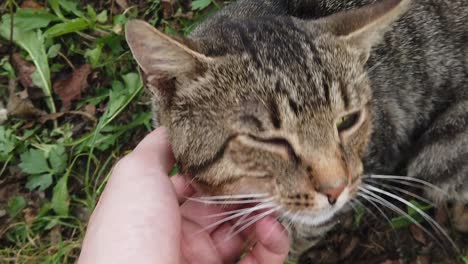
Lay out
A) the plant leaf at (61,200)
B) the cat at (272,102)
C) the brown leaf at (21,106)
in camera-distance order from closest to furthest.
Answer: the cat at (272,102) → the plant leaf at (61,200) → the brown leaf at (21,106)

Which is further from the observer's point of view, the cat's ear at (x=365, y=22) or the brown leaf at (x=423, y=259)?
the brown leaf at (x=423, y=259)

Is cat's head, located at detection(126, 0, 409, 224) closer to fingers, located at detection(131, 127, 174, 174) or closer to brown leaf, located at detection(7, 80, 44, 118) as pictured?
fingers, located at detection(131, 127, 174, 174)

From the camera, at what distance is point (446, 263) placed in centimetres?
296

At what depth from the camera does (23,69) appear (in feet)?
11.8

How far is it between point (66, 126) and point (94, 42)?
0.54 meters

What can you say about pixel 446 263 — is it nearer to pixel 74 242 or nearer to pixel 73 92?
pixel 74 242

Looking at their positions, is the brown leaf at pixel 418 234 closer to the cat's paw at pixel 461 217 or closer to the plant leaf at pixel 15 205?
the cat's paw at pixel 461 217

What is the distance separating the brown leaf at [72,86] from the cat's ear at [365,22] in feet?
5.81

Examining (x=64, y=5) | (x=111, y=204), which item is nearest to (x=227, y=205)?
(x=111, y=204)

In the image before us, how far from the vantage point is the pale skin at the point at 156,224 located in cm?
207

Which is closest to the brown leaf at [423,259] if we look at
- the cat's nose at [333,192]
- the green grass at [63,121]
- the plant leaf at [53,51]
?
the cat's nose at [333,192]

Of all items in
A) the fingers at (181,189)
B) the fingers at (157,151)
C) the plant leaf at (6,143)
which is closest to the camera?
the fingers at (157,151)

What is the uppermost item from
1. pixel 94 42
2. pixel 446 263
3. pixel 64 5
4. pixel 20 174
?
pixel 64 5

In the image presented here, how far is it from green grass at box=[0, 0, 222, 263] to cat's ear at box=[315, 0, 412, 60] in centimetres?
144
